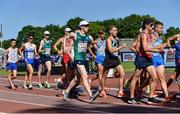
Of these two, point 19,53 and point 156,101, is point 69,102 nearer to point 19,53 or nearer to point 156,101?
point 156,101

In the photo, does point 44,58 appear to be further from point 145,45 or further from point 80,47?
point 145,45

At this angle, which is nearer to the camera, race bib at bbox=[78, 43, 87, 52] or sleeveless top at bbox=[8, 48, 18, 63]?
race bib at bbox=[78, 43, 87, 52]

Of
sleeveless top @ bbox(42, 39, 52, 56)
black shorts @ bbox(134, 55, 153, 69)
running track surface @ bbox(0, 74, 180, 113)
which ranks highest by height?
sleeveless top @ bbox(42, 39, 52, 56)

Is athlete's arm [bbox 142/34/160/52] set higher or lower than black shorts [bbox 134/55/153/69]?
higher

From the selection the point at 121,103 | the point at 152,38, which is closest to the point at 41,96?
the point at 121,103

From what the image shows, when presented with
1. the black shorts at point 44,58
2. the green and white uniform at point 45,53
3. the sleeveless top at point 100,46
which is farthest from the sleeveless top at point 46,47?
the sleeveless top at point 100,46

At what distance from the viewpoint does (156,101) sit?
12781 mm

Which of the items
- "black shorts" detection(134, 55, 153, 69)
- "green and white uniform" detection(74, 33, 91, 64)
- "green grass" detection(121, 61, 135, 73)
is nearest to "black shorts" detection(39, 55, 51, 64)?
"green and white uniform" detection(74, 33, 91, 64)

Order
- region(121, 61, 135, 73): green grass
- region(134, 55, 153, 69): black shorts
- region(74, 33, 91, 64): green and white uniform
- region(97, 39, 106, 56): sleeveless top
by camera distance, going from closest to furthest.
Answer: region(134, 55, 153, 69): black shorts
region(74, 33, 91, 64): green and white uniform
region(97, 39, 106, 56): sleeveless top
region(121, 61, 135, 73): green grass

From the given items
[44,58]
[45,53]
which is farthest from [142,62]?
[44,58]

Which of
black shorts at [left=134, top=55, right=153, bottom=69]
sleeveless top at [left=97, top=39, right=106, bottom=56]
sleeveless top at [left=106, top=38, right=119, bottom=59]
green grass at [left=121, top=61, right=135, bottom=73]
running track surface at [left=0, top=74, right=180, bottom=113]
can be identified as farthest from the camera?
green grass at [left=121, top=61, right=135, bottom=73]

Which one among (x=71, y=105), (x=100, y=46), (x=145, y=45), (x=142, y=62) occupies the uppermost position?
(x=100, y=46)

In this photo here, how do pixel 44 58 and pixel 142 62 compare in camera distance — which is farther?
pixel 44 58

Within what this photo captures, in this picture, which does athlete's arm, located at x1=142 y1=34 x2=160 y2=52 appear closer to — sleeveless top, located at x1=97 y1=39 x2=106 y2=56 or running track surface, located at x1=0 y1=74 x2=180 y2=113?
running track surface, located at x1=0 y1=74 x2=180 y2=113
